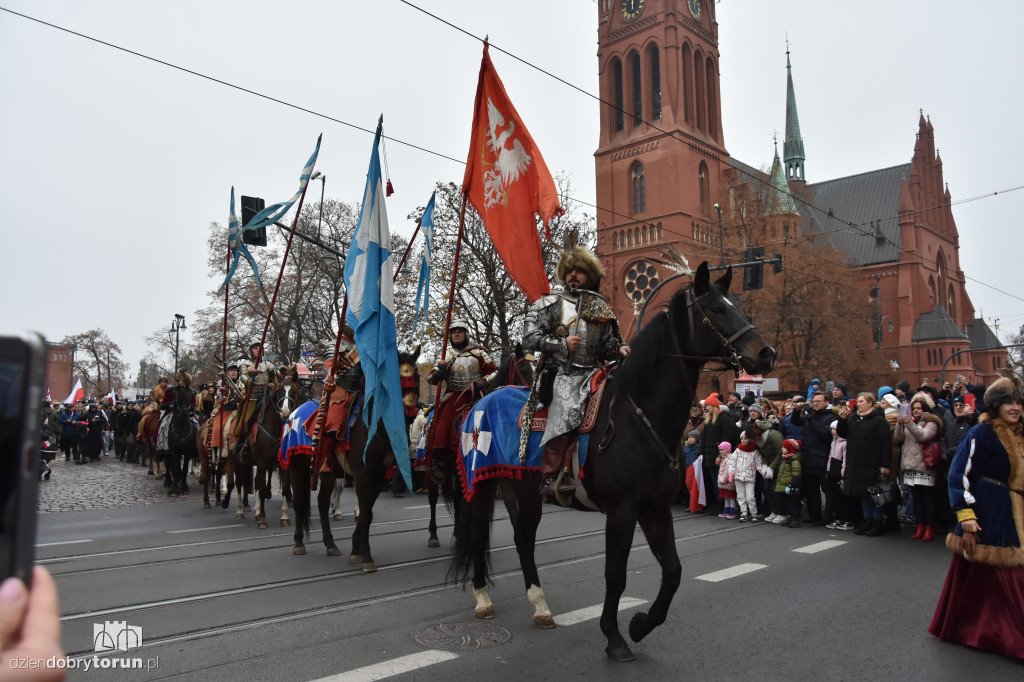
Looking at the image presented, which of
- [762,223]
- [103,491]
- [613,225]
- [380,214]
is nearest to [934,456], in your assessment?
[380,214]

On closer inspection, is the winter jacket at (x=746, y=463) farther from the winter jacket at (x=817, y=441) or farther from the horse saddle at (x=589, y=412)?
the horse saddle at (x=589, y=412)

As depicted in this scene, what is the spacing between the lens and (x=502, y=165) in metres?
7.89

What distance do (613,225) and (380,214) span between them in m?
52.8

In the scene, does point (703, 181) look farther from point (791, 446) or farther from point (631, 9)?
point (791, 446)

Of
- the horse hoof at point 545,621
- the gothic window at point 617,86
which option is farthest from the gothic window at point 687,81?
Answer: the horse hoof at point 545,621

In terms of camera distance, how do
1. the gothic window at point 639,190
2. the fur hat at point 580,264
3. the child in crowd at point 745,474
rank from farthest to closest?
the gothic window at point 639,190 → the child in crowd at point 745,474 → the fur hat at point 580,264

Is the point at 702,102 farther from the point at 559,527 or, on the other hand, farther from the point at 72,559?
the point at 72,559

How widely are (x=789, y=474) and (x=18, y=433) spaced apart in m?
12.4

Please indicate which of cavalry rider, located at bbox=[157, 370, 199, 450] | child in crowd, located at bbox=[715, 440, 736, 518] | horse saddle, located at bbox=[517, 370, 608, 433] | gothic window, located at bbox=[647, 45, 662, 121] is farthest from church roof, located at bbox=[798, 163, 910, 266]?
horse saddle, located at bbox=[517, 370, 608, 433]

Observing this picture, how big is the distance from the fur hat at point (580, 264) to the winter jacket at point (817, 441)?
7339mm

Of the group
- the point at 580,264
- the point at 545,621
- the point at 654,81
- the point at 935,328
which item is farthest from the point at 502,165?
the point at 935,328

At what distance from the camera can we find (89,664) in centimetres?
496

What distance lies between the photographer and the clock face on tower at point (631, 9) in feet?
205

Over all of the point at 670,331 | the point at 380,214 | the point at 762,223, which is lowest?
the point at 670,331
